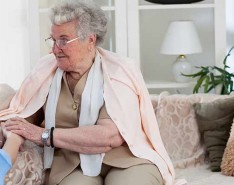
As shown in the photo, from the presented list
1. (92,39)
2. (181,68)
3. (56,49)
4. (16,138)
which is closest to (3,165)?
(16,138)

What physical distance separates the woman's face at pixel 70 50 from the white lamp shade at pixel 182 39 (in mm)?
1100

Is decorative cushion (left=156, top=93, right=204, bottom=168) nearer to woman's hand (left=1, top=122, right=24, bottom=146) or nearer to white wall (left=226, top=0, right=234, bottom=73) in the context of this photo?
woman's hand (left=1, top=122, right=24, bottom=146)

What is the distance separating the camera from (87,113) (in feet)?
8.10

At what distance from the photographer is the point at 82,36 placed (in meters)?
2.50

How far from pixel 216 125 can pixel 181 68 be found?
0.82 m

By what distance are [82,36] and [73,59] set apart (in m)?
0.11

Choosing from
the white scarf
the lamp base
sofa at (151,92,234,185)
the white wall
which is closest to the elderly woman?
the white scarf

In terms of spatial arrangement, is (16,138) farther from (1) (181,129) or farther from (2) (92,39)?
(1) (181,129)

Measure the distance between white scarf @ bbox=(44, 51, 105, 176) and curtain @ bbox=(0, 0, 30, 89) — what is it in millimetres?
1556

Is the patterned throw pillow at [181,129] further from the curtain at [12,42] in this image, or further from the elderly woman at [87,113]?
the curtain at [12,42]

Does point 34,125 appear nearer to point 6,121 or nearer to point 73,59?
point 6,121

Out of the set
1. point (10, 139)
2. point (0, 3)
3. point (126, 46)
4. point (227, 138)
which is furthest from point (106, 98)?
point (0, 3)

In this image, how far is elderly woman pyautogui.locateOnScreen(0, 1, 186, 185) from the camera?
94.3 inches

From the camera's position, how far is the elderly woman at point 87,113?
94.3 inches
